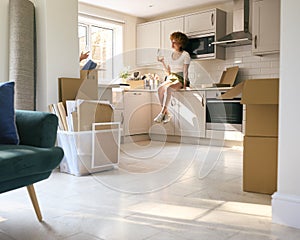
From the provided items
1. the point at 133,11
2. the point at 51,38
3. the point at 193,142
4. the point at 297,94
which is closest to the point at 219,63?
the point at 193,142

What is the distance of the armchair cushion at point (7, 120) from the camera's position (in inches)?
73.0

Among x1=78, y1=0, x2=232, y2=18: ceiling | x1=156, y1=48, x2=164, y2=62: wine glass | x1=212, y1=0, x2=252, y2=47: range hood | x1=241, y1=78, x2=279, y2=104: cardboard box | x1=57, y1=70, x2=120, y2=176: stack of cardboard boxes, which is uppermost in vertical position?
x1=78, y1=0, x2=232, y2=18: ceiling

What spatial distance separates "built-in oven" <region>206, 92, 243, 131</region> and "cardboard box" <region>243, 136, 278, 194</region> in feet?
7.33

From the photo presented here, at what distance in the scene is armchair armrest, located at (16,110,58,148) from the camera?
1868 millimetres

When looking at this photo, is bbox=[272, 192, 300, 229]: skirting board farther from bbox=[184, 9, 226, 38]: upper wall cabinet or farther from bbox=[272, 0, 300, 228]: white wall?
bbox=[184, 9, 226, 38]: upper wall cabinet

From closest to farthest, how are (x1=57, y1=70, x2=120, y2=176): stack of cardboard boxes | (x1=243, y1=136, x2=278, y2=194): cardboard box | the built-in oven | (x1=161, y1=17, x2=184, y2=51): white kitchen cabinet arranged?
(x1=243, y1=136, x2=278, y2=194): cardboard box < (x1=57, y1=70, x2=120, y2=176): stack of cardboard boxes < the built-in oven < (x1=161, y1=17, x2=184, y2=51): white kitchen cabinet

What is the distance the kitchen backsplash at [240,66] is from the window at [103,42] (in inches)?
55.7

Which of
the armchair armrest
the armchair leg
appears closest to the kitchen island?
the armchair armrest

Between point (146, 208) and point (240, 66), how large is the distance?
3.67 m

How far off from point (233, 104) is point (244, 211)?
2827 mm

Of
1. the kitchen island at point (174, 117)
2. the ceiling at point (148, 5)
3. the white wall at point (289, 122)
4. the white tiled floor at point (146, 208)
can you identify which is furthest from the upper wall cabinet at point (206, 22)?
the white wall at point (289, 122)

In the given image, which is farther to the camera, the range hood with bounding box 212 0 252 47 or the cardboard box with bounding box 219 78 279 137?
the range hood with bounding box 212 0 252 47

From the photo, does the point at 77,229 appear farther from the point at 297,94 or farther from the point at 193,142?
the point at 193,142

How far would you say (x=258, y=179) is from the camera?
96.1 inches
